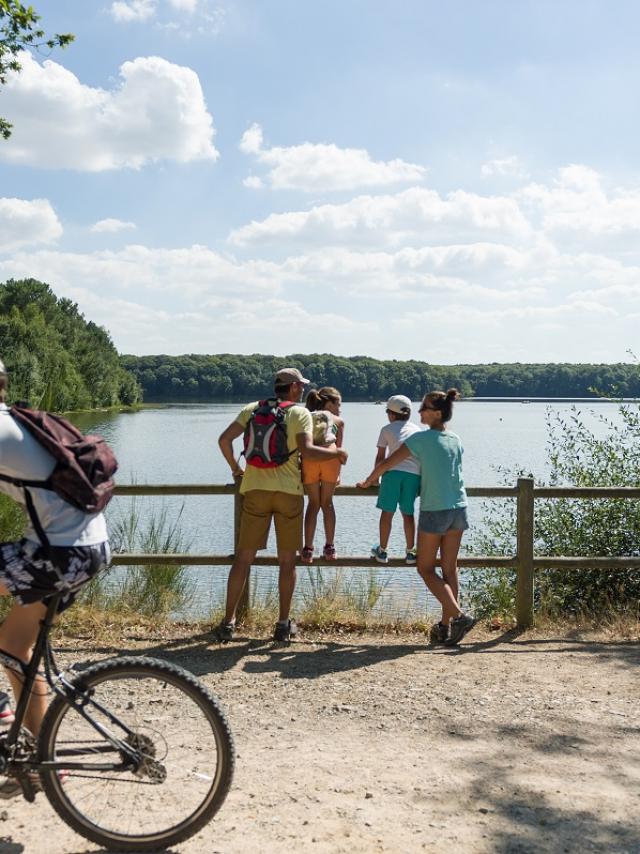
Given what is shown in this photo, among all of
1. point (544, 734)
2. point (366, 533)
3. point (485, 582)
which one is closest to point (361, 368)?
point (366, 533)

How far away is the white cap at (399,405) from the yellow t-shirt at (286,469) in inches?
Result: 53.4

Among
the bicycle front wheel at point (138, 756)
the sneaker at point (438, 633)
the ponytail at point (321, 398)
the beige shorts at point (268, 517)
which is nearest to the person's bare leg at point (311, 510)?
the beige shorts at point (268, 517)

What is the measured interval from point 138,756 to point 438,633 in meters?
3.73

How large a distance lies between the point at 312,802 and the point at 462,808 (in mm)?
646

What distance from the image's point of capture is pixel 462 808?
3783 millimetres

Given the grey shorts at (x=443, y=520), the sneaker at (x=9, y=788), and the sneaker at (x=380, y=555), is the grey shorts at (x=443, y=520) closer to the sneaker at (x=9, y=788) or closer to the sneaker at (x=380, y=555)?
the sneaker at (x=380, y=555)

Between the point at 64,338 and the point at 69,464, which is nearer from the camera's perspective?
the point at 69,464

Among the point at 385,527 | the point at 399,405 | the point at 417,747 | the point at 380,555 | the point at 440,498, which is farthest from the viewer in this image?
the point at 399,405

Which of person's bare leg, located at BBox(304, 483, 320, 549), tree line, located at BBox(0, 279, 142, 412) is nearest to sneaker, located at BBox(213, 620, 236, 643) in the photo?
person's bare leg, located at BBox(304, 483, 320, 549)

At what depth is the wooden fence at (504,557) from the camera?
699 centimetres

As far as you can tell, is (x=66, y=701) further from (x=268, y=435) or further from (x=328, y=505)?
(x=328, y=505)

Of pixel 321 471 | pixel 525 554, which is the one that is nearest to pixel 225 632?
pixel 321 471

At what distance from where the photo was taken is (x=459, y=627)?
6.57 meters

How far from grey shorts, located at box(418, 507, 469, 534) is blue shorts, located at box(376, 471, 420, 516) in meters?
0.48
